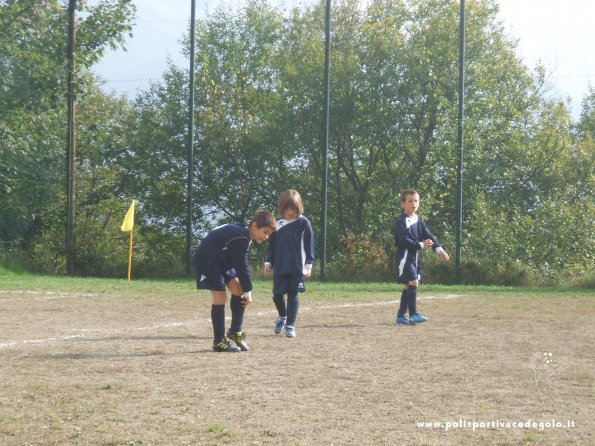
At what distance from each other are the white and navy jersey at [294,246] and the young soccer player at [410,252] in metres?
1.48

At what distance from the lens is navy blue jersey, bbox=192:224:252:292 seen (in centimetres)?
829

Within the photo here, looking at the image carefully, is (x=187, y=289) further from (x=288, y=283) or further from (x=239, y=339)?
(x=239, y=339)

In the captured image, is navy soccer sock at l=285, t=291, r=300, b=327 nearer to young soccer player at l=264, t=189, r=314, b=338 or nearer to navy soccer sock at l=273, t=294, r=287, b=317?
young soccer player at l=264, t=189, r=314, b=338

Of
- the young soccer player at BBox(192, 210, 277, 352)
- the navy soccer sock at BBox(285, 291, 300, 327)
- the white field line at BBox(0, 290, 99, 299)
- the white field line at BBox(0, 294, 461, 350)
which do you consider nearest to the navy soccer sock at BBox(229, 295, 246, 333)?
the young soccer player at BBox(192, 210, 277, 352)

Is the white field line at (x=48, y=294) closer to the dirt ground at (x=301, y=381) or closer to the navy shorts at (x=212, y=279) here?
the dirt ground at (x=301, y=381)

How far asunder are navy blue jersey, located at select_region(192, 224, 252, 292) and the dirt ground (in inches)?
26.8

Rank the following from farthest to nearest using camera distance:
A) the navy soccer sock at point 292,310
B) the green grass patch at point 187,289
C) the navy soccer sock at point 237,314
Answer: the green grass patch at point 187,289 < the navy soccer sock at point 292,310 < the navy soccer sock at point 237,314

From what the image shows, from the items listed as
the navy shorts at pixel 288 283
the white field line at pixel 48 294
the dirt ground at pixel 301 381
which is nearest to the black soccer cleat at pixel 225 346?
the dirt ground at pixel 301 381

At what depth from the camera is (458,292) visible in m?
15.8

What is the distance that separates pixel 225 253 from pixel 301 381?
1947mm

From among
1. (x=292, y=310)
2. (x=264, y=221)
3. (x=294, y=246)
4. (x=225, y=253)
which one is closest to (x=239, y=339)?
(x=225, y=253)

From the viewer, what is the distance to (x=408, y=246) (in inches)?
422

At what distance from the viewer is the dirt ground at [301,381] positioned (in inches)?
203

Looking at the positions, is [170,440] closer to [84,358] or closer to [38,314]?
[84,358]
